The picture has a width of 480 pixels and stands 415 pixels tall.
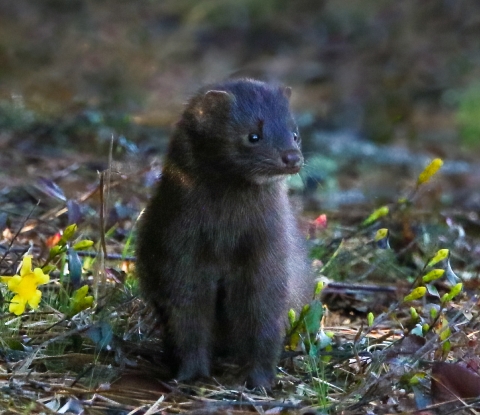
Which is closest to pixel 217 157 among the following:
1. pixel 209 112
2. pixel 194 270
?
pixel 209 112

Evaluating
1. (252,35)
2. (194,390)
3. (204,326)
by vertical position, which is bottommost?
(194,390)

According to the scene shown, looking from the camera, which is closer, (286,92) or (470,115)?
(286,92)

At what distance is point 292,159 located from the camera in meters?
4.02

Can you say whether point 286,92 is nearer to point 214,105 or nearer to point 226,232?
point 214,105

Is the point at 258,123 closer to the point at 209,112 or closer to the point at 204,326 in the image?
the point at 209,112

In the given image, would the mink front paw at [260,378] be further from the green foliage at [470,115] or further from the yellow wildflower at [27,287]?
the green foliage at [470,115]

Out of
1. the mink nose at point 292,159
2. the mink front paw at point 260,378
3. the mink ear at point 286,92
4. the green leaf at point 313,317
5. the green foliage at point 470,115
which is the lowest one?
the mink front paw at point 260,378

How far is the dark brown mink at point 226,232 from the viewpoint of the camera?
13.3 ft

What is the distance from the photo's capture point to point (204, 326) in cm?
420

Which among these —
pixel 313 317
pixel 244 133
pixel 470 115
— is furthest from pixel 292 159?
pixel 470 115

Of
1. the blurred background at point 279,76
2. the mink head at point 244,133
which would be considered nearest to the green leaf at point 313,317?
the mink head at point 244,133

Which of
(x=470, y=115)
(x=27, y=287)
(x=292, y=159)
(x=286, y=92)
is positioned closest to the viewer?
(x=27, y=287)

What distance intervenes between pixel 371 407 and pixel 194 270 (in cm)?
95

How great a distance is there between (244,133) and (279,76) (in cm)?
905
